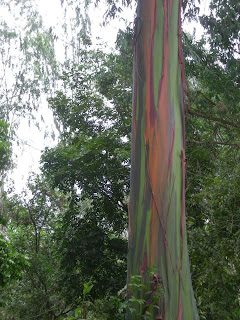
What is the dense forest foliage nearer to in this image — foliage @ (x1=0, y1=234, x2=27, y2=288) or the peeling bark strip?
foliage @ (x1=0, y1=234, x2=27, y2=288)

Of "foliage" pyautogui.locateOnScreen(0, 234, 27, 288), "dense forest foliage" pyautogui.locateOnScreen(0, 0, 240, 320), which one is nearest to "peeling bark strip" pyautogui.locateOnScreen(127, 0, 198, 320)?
"dense forest foliage" pyautogui.locateOnScreen(0, 0, 240, 320)

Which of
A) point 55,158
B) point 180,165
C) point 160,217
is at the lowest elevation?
point 160,217

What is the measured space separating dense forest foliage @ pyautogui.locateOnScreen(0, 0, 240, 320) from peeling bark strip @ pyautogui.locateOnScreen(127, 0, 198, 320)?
1750mm

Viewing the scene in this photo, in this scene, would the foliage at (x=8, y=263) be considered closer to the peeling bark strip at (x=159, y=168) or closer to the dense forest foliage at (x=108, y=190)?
the dense forest foliage at (x=108, y=190)

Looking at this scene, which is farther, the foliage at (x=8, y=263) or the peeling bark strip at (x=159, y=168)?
the foliage at (x=8, y=263)

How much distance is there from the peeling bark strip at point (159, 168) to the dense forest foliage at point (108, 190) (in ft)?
5.74

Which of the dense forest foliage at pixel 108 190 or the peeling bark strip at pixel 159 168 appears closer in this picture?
the peeling bark strip at pixel 159 168

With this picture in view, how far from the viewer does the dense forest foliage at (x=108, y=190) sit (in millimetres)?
4910

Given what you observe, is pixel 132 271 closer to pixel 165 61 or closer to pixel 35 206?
pixel 165 61

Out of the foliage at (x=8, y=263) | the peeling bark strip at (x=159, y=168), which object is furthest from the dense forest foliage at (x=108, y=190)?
the peeling bark strip at (x=159, y=168)

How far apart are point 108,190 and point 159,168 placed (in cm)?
504

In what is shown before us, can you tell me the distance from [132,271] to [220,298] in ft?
7.87

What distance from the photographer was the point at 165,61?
3.13m

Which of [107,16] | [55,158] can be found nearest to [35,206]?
[55,158]
